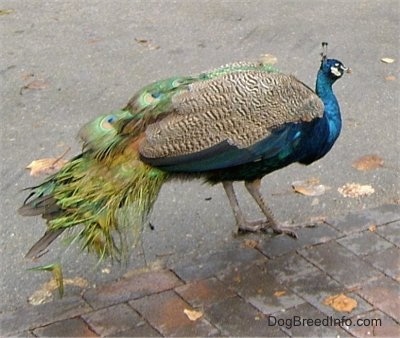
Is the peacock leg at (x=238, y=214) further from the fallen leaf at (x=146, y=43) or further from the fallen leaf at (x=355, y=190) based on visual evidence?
the fallen leaf at (x=146, y=43)

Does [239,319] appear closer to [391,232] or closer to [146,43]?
[391,232]

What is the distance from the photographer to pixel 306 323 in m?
3.07

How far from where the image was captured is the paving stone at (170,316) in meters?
3.04

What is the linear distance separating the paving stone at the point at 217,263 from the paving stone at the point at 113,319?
0.30m

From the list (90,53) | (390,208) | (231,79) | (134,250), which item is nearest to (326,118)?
(231,79)

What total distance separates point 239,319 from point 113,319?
459mm

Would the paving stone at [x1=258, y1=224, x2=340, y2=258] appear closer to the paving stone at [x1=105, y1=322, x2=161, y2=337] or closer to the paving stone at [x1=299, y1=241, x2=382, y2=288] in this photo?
the paving stone at [x1=299, y1=241, x2=382, y2=288]

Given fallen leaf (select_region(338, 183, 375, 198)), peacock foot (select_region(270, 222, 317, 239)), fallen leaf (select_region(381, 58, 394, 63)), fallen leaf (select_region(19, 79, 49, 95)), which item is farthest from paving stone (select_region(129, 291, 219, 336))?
fallen leaf (select_region(381, 58, 394, 63))

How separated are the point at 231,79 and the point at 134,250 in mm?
830

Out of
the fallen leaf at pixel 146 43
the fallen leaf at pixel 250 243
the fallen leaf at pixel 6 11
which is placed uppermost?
the fallen leaf at pixel 6 11

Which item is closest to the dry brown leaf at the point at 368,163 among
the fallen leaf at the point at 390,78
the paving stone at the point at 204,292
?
the fallen leaf at the point at 390,78

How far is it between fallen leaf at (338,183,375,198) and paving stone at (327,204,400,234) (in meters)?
0.18

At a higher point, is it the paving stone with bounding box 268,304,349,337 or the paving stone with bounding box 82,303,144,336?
the paving stone with bounding box 82,303,144,336

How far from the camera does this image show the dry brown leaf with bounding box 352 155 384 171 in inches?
167
